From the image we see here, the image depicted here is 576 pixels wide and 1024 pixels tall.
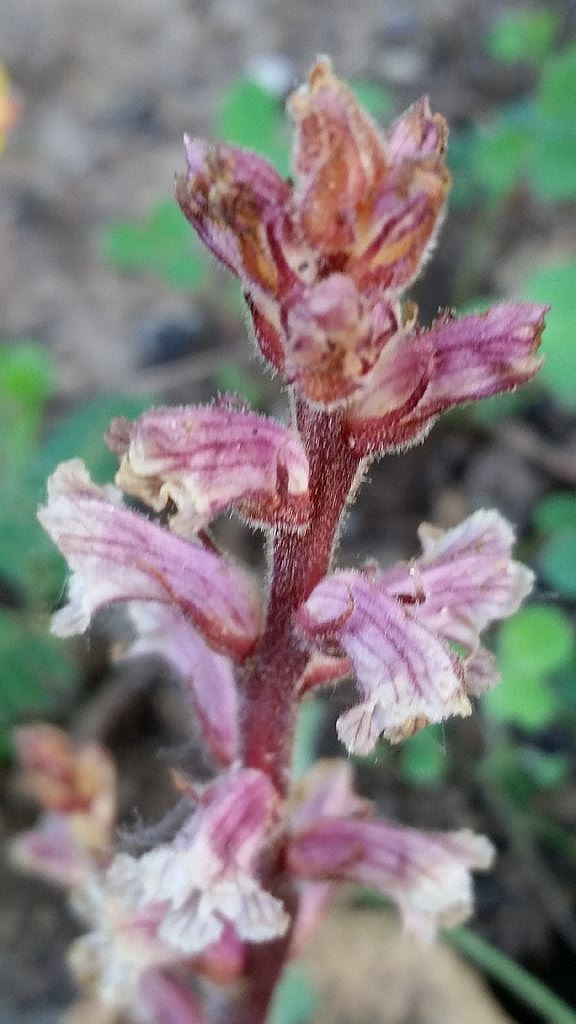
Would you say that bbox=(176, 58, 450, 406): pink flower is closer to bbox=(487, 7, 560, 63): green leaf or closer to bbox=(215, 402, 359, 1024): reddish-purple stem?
bbox=(215, 402, 359, 1024): reddish-purple stem

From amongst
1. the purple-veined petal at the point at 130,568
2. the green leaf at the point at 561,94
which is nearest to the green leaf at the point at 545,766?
the purple-veined petal at the point at 130,568

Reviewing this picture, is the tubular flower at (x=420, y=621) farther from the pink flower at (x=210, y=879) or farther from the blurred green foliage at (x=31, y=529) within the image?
the blurred green foliage at (x=31, y=529)

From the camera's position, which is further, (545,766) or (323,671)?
(545,766)

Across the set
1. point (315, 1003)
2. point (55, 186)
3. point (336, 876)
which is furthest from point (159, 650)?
point (55, 186)

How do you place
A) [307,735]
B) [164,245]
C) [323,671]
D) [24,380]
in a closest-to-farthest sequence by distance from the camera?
[323,671]
[307,735]
[24,380]
[164,245]

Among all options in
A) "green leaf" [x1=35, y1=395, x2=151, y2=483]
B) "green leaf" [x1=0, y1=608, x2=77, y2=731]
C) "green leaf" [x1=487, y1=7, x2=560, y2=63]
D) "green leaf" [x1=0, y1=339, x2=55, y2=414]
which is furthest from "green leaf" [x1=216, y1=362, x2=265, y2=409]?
"green leaf" [x1=487, y1=7, x2=560, y2=63]

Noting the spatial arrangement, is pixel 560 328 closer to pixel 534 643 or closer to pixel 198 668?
pixel 534 643

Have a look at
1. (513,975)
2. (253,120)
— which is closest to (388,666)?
(513,975)
